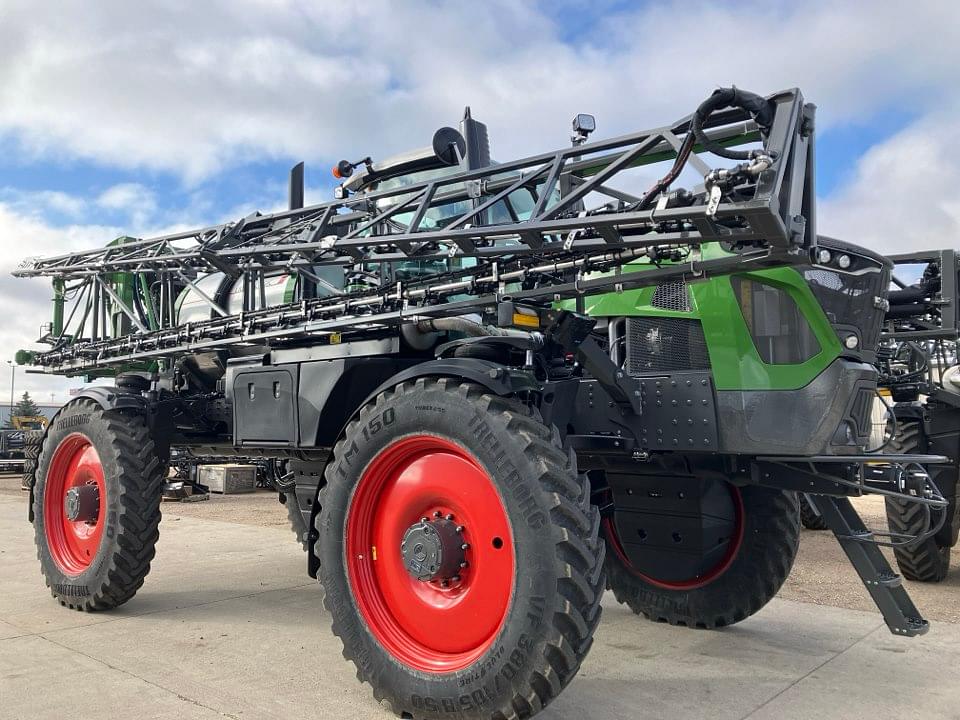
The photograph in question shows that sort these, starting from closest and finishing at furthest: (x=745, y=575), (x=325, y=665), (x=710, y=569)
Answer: (x=325, y=665) → (x=745, y=575) → (x=710, y=569)

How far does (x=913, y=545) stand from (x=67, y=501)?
668 cm

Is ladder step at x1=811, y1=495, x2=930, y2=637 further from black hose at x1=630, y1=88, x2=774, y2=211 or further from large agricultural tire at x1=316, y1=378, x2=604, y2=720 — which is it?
black hose at x1=630, y1=88, x2=774, y2=211

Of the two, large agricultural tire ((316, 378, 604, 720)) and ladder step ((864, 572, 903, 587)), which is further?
ladder step ((864, 572, 903, 587))

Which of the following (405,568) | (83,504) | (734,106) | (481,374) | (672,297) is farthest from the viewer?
(83,504)

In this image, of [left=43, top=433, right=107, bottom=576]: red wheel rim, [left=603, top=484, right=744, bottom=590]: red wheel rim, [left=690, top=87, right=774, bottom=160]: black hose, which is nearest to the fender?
[left=690, top=87, right=774, bottom=160]: black hose

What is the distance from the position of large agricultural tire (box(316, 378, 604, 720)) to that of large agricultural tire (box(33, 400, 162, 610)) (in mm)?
2150

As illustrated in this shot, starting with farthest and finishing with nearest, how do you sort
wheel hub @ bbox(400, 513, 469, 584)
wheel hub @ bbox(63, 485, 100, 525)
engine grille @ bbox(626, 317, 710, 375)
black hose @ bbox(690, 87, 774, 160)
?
wheel hub @ bbox(63, 485, 100, 525)
engine grille @ bbox(626, 317, 710, 375)
wheel hub @ bbox(400, 513, 469, 584)
black hose @ bbox(690, 87, 774, 160)

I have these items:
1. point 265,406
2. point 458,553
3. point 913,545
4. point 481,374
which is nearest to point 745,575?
point 458,553

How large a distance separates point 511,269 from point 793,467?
5.72 feet

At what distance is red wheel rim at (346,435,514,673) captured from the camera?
3.33 m

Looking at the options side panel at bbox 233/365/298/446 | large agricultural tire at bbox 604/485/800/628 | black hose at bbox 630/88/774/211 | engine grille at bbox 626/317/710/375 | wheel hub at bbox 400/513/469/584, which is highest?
black hose at bbox 630/88/774/211

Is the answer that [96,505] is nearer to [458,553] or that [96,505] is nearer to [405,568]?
[405,568]

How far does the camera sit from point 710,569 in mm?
5055

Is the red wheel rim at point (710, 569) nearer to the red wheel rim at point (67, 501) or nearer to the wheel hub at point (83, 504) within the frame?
the red wheel rim at point (67, 501)
